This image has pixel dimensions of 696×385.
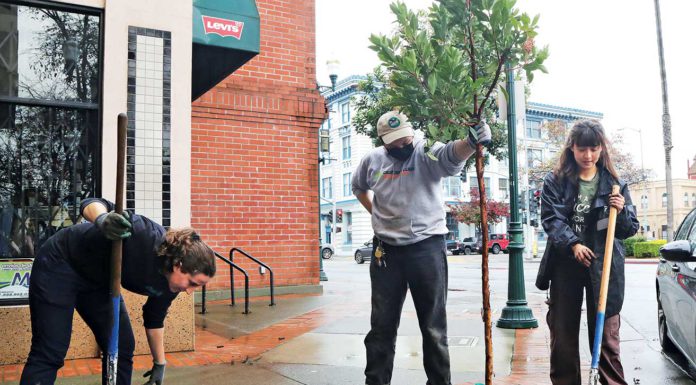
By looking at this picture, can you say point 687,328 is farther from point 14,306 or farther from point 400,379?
point 14,306

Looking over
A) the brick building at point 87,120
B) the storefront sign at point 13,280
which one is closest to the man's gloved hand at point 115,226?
the brick building at point 87,120

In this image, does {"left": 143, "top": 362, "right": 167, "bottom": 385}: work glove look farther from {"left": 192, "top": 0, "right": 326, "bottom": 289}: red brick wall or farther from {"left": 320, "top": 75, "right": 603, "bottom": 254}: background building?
{"left": 320, "top": 75, "right": 603, "bottom": 254}: background building

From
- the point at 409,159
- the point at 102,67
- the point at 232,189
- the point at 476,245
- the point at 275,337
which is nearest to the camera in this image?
the point at 409,159

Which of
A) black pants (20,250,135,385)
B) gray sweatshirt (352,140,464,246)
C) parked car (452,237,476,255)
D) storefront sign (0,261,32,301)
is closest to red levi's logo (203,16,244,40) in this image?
storefront sign (0,261,32,301)

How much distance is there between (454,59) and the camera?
3094mm

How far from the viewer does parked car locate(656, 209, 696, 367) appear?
420 centimetres

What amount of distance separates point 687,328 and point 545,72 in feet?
7.93

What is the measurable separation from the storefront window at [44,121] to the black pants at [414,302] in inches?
111

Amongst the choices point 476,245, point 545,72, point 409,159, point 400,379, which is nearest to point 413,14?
point 545,72

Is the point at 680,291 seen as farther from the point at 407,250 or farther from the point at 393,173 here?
the point at 393,173

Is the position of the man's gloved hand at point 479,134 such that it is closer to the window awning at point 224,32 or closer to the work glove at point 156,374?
the work glove at point 156,374

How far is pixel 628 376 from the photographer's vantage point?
4.90 meters

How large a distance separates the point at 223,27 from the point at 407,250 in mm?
3694

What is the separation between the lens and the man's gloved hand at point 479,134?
322cm
